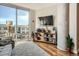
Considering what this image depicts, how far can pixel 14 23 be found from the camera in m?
2.44

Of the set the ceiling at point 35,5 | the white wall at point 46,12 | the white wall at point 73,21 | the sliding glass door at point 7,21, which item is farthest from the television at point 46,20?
the sliding glass door at point 7,21

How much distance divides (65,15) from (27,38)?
0.85 metres

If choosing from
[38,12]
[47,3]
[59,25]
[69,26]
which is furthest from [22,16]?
[69,26]

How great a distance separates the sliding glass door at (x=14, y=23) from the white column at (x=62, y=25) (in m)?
0.62

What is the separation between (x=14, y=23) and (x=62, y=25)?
925 mm

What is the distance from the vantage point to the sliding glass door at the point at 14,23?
2.34m

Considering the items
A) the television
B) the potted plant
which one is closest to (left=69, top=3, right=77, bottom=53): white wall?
the potted plant

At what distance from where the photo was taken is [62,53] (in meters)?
2.40

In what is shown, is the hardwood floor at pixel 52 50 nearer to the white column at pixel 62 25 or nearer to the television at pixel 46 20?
the white column at pixel 62 25

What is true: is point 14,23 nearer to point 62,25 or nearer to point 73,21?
point 62,25

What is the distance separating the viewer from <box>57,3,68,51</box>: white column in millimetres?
2408

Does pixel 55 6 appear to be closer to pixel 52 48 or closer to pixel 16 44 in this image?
pixel 52 48

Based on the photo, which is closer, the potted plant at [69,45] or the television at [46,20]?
the potted plant at [69,45]

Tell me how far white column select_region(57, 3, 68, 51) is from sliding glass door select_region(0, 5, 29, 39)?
621 mm
